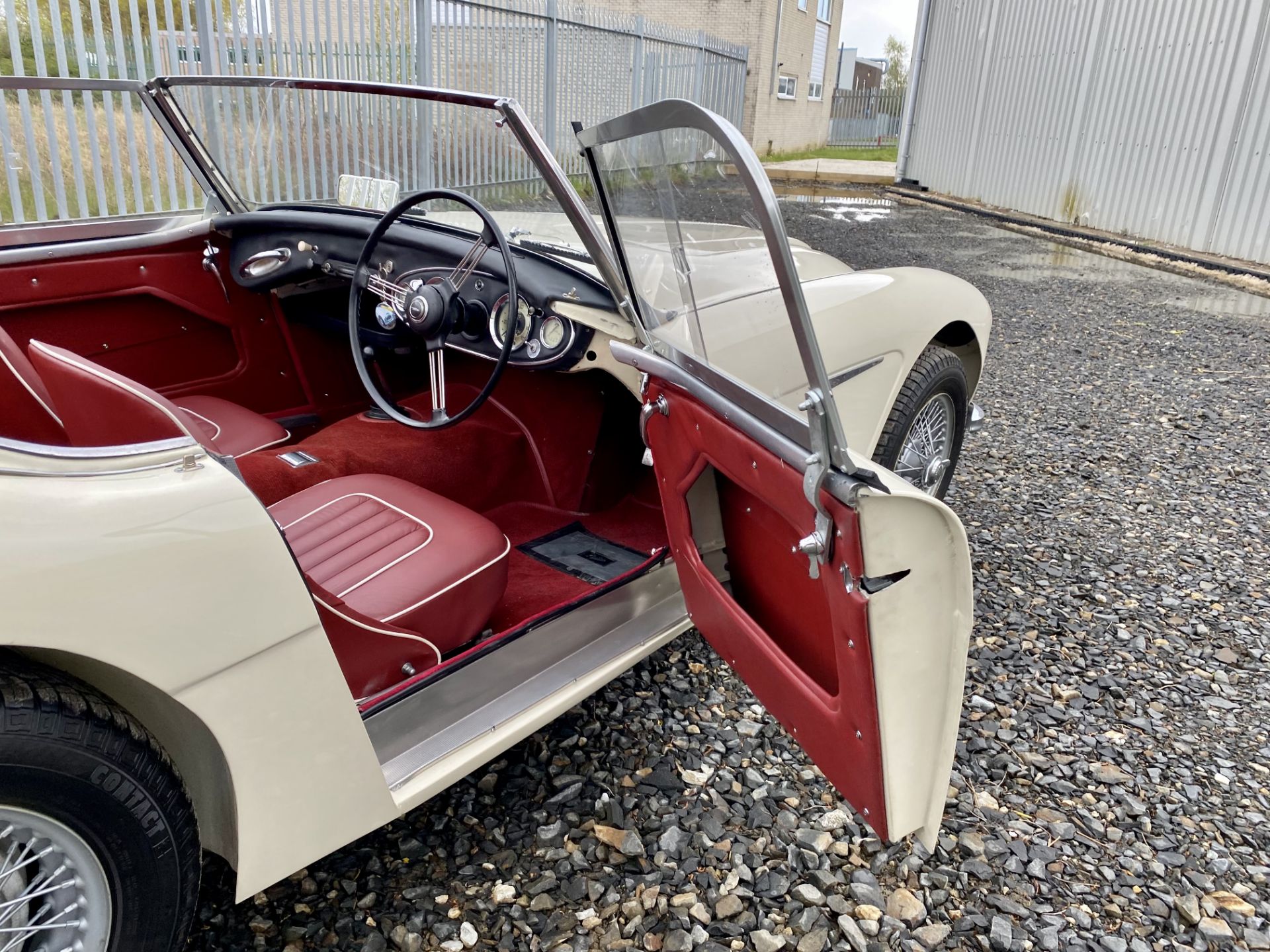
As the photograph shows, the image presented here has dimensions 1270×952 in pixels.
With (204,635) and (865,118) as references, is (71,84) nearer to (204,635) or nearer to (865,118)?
(204,635)

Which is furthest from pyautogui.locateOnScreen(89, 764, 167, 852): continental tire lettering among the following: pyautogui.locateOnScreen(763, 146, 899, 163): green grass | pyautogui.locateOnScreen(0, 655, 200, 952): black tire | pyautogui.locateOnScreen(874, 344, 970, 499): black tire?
pyautogui.locateOnScreen(763, 146, 899, 163): green grass

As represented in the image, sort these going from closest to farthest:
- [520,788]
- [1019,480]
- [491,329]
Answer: [520,788], [491,329], [1019,480]

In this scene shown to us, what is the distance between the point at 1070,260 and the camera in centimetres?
966

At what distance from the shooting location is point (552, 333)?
8.07 ft

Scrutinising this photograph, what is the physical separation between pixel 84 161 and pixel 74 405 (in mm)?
5557

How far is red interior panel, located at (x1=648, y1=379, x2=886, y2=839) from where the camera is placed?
1.57 m

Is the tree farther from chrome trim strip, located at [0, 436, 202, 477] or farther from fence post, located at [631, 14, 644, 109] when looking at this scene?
chrome trim strip, located at [0, 436, 202, 477]

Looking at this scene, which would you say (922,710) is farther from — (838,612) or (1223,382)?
(1223,382)

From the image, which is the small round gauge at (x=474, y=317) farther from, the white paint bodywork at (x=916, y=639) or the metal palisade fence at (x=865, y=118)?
the metal palisade fence at (x=865, y=118)

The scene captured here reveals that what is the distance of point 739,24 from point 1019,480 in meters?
23.3

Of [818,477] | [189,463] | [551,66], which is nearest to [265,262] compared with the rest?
[189,463]

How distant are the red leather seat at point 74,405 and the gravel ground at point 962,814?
980 mm

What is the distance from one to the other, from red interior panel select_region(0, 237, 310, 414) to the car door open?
1.88 m

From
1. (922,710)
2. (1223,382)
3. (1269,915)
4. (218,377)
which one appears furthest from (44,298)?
(1223,382)
